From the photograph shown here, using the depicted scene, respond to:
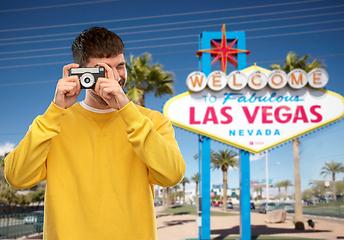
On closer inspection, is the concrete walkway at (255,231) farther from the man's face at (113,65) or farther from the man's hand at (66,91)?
the man's hand at (66,91)

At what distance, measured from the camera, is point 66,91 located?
109 centimetres

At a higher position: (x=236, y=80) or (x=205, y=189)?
(x=236, y=80)

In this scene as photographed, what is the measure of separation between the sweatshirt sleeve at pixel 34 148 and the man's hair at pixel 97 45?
29cm

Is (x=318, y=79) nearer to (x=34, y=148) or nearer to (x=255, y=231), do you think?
(x=34, y=148)

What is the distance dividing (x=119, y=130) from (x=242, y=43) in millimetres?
10714

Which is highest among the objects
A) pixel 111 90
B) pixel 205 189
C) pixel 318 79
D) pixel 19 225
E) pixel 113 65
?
pixel 318 79

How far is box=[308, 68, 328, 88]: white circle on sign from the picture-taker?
9.67 m

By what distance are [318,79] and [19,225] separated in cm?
1547

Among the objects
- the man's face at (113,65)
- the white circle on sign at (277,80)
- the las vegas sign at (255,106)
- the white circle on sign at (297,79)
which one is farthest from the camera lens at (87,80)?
the white circle on sign at (297,79)

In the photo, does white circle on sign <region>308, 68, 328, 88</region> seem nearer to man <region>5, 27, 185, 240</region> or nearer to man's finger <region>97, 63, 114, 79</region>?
man <region>5, 27, 185, 240</region>

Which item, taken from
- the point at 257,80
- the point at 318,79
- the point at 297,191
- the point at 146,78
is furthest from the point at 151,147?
the point at 297,191

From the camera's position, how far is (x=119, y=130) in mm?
1236

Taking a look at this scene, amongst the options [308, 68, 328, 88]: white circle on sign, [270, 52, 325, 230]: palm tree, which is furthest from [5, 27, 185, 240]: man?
[270, 52, 325, 230]: palm tree

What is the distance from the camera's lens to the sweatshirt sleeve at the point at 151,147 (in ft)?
3.35
